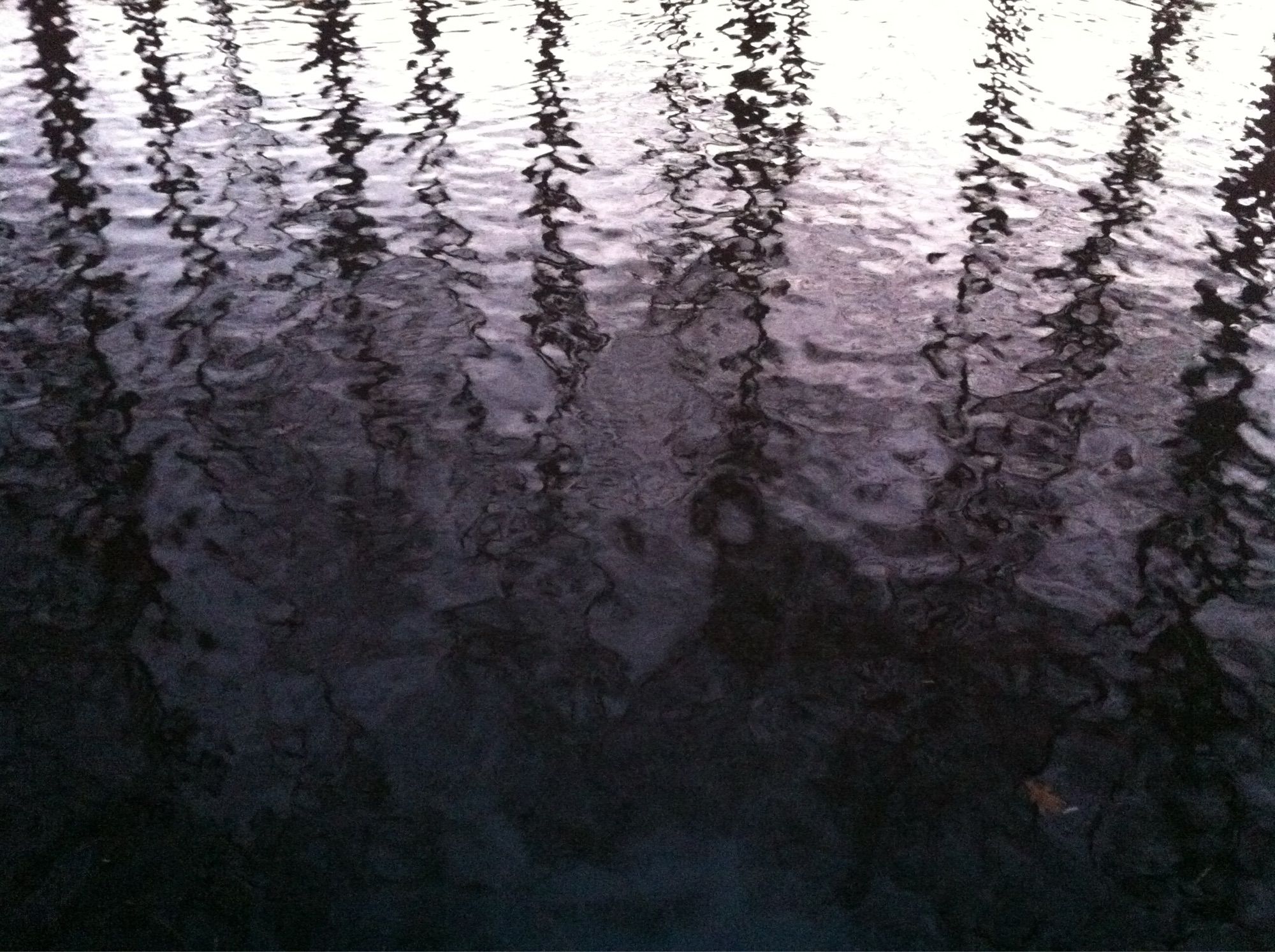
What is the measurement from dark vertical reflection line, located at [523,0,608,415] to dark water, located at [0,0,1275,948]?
0.08 metres

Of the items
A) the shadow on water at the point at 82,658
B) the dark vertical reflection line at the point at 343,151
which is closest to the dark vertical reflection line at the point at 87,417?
the shadow on water at the point at 82,658

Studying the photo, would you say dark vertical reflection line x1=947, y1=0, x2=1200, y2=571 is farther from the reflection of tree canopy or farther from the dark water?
the reflection of tree canopy

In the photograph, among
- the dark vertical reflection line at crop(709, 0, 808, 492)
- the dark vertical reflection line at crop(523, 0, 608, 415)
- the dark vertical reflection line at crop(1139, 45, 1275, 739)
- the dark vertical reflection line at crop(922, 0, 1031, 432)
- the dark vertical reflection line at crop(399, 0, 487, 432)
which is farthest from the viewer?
the dark vertical reflection line at crop(399, 0, 487, 432)

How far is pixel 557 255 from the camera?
39.1 ft

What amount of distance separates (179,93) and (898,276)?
12.3m

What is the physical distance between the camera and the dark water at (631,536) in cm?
532

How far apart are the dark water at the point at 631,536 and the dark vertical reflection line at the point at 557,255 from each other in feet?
0.26

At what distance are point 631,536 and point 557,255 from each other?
526cm

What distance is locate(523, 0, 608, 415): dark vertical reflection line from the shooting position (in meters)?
9.99

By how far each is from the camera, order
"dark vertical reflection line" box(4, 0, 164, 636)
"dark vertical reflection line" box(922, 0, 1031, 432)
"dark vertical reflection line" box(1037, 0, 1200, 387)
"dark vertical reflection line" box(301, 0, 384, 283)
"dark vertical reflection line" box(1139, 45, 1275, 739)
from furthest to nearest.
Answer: "dark vertical reflection line" box(301, 0, 384, 283)
"dark vertical reflection line" box(1037, 0, 1200, 387)
"dark vertical reflection line" box(922, 0, 1031, 432)
"dark vertical reflection line" box(4, 0, 164, 636)
"dark vertical reflection line" box(1139, 45, 1275, 739)

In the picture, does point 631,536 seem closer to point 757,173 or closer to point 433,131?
point 757,173

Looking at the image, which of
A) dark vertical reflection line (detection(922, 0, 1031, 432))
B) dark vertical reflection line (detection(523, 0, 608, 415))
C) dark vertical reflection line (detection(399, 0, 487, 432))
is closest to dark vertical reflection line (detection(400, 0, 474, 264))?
dark vertical reflection line (detection(399, 0, 487, 432))

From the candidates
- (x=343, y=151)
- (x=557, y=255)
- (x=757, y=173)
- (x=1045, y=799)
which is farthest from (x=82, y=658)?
(x=757, y=173)

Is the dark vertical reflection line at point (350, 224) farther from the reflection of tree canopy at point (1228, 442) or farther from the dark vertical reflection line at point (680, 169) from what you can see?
the reflection of tree canopy at point (1228, 442)
